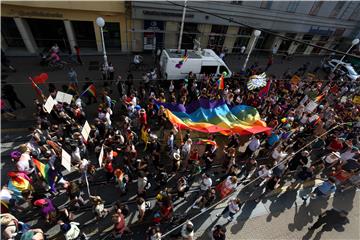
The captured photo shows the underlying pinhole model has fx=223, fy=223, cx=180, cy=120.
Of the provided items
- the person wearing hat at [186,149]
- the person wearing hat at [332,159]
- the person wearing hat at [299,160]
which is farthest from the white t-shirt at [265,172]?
the person wearing hat at [332,159]

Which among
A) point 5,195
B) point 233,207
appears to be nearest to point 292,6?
point 233,207

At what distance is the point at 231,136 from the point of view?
10.3 m

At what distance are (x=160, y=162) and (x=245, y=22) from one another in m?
16.5

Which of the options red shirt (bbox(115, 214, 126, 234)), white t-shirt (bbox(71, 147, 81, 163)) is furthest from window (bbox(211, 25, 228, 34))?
red shirt (bbox(115, 214, 126, 234))

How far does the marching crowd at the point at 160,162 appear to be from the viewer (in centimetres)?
723

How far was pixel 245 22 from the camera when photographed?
66.6 feet

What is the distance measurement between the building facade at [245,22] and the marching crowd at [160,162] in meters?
7.24

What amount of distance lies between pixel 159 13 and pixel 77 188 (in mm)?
14321

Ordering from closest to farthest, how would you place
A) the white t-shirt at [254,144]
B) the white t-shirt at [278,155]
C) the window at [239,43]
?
the white t-shirt at [278,155] → the white t-shirt at [254,144] → the window at [239,43]

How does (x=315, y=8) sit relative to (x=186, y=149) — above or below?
above

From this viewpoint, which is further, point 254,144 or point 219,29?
point 219,29

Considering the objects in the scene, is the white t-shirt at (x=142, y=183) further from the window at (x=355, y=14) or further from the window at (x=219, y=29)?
the window at (x=355, y=14)

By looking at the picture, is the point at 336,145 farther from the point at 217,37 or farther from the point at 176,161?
the point at 217,37

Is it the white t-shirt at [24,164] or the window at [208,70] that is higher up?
the white t-shirt at [24,164]
